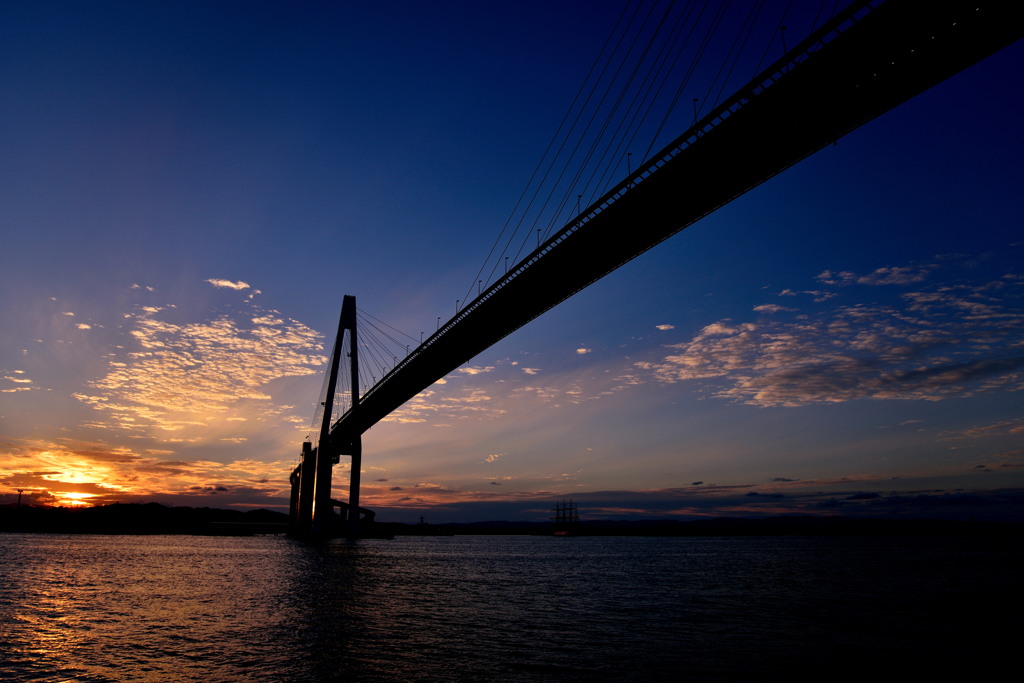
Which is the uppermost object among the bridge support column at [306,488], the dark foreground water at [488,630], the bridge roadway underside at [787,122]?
the bridge roadway underside at [787,122]

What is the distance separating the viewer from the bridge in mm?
15289

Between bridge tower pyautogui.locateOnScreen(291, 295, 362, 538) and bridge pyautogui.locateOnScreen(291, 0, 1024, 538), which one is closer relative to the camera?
bridge pyautogui.locateOnScreen(291, 0, 1024, 538)

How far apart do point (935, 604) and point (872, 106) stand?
57.6 ft

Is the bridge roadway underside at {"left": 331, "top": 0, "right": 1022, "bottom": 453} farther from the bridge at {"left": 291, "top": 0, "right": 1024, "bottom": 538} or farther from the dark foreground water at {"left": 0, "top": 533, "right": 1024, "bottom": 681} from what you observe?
the dark foreground water at {"left": 0, "top": 533, "right": 1024, "bottom": 681}

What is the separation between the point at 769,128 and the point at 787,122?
0.52 metres

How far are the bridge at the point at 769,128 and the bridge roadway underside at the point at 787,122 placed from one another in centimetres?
3

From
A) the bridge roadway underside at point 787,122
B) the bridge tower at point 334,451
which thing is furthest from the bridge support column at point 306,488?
the bridge roadway underside at point 787,122

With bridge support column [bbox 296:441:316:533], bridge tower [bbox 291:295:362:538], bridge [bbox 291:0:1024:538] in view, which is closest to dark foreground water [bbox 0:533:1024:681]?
bridge [bbox 291:0:1024:538]

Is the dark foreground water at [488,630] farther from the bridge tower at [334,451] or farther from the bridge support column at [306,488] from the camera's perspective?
the bridge support column at [306,488]

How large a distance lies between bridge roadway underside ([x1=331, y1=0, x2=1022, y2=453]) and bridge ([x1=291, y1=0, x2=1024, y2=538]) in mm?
31

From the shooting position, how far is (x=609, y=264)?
1094 inches

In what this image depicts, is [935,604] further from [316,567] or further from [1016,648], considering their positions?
[316,567]

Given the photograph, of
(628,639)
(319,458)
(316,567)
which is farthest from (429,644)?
(319,458)

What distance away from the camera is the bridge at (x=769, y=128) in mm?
15289
